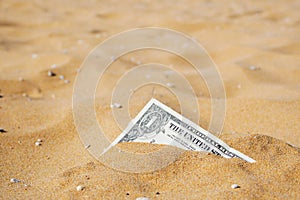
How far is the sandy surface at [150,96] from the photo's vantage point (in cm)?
135

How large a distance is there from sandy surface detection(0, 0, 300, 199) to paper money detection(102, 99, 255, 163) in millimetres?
79

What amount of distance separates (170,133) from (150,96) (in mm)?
459

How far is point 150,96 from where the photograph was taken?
2.05 m

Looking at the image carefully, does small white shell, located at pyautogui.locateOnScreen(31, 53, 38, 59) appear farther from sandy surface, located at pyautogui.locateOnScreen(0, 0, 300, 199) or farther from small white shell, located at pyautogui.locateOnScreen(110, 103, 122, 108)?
small white shell, located at pyautogui.locateOnScreen(110, 103, 122, 108)

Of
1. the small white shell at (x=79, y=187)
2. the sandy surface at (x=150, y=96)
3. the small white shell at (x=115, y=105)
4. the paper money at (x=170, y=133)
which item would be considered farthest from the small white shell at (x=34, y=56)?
the small white shell at (x=79, y=187)

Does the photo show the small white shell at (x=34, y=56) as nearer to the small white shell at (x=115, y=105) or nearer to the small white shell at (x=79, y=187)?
the small white shell at (x=115, y=105)

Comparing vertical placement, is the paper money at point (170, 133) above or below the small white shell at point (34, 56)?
above

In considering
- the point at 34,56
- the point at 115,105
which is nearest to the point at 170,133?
the point at 115,105

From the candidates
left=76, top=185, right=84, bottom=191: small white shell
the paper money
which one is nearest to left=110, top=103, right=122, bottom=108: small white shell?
the paper money

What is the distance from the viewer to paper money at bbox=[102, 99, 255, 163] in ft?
5.06

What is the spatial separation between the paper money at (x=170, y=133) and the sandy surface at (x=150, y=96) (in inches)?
3.1

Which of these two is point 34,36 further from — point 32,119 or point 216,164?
point 216,164

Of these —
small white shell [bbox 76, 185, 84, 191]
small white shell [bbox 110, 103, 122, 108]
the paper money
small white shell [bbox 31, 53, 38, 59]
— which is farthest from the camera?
small white shell [bbox 31, 53, 38, 59]

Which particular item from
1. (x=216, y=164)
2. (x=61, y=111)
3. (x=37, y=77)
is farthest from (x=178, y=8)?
(x=216, y=164)
